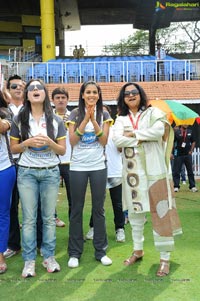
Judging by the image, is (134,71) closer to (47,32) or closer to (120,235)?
(47,32)

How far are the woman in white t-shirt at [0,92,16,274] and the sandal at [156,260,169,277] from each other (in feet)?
5.05

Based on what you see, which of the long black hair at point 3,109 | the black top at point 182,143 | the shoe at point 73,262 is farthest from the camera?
the black top at point 182,143

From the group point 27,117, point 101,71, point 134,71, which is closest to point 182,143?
point 27,117

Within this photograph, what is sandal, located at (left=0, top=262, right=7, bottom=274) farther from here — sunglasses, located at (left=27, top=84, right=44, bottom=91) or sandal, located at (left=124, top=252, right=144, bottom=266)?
sunglasses, located at (left=27, top=84, right=44, bottom=91)

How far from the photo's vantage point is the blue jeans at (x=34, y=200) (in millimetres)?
3725

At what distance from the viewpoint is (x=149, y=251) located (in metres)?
4.54

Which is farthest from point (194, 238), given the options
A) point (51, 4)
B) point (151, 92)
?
point (51, 4)

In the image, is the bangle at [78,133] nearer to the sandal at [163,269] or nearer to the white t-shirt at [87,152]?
the white t-shirt at [87,152]

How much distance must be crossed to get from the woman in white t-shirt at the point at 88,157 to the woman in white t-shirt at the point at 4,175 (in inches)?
24.0

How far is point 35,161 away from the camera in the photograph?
3725 mm

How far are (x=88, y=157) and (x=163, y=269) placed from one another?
51.6 inches

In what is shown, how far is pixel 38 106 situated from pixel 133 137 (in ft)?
3.16

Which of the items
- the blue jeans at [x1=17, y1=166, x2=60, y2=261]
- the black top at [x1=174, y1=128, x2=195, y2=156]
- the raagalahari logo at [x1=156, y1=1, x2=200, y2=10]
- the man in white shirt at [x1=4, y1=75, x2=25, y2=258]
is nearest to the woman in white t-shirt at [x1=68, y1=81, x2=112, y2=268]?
the blue jeans at [x1=17, y1=166, x2=60, y2=261]

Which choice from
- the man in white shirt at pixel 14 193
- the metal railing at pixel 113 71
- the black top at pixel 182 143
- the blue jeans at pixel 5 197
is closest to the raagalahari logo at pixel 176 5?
the metal railing at pixel 113 71
